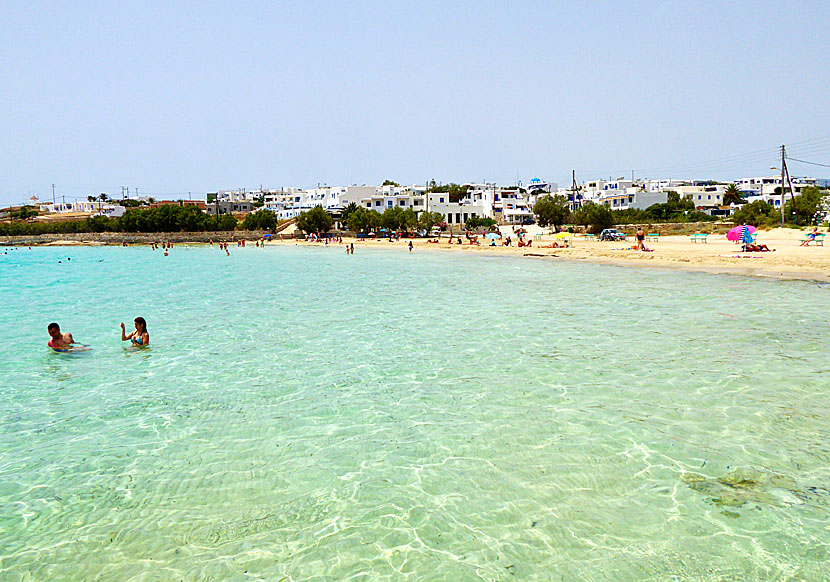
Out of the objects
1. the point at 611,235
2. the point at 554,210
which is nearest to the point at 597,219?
the point at 611,235

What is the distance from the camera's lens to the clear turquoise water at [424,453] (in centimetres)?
564

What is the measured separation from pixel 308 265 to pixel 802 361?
39420mm

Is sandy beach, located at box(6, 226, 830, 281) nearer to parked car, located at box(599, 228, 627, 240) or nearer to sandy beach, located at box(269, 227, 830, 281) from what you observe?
sandy beach, located at box(269, 227, 830, 281)

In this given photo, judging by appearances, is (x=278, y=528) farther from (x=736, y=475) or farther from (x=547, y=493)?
(x=736, y=475)

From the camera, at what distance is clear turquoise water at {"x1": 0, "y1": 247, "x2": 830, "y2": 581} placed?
5645mm

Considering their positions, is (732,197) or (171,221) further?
(171,221)

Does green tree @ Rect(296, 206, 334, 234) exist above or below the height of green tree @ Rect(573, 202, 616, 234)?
above

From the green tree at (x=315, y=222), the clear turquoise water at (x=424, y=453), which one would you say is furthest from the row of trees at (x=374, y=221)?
the clear turquoise water at (x=424, y=453)

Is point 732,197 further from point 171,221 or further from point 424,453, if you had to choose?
point 424,453

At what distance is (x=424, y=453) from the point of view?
799 centimetres

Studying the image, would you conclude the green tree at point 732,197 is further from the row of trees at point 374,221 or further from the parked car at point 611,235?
the parked car at point 611,235

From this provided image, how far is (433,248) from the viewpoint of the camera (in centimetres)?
6284

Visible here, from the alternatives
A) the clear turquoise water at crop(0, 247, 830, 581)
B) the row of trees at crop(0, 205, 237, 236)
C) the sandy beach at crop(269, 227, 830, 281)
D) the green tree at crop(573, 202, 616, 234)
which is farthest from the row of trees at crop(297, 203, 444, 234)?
the clear turquoise water at crop(0, 247, 830, 581)

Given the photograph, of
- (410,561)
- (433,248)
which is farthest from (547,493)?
(433,248)
